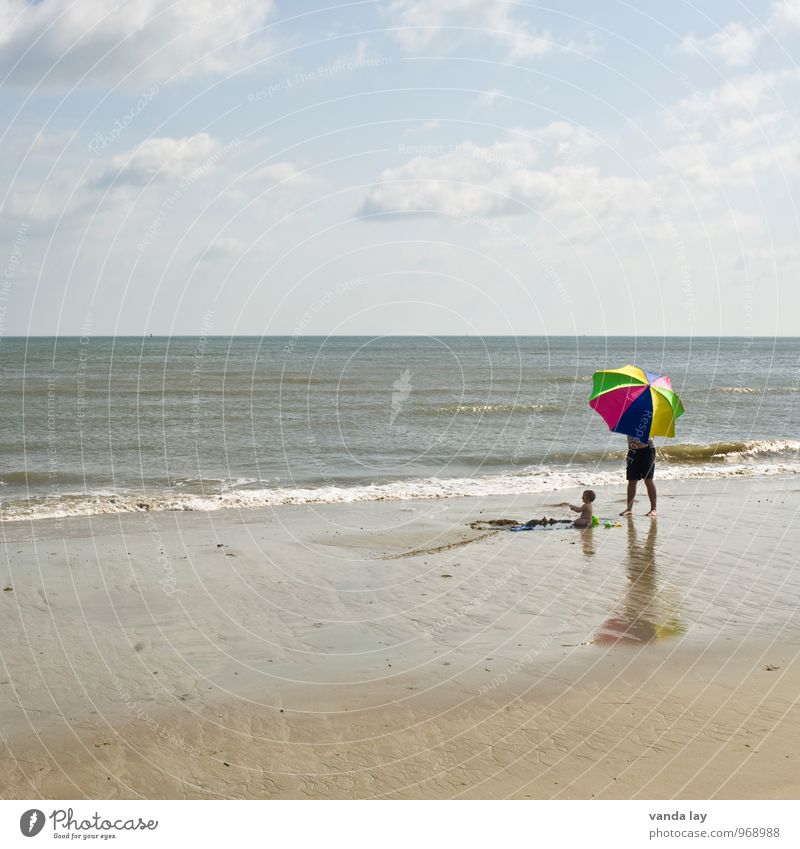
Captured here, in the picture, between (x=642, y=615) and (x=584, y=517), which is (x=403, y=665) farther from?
(x=584, y=517)

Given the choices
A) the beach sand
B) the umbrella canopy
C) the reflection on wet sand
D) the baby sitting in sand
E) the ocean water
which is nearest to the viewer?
the beach sand

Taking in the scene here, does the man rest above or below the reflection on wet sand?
above

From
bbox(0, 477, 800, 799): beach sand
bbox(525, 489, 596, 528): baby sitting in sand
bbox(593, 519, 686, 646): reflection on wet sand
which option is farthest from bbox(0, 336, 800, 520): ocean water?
bbox(593, 519, 686, 646): reflection on wet sand

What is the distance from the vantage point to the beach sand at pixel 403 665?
235 inches

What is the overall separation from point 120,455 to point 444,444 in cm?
929

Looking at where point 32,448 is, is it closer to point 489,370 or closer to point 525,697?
point 525,697

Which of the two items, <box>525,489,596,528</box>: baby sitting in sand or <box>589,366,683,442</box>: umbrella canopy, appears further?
<box>589,366,683,442</box>: umbrella canopy

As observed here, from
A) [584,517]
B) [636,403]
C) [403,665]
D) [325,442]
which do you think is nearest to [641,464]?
[636,403]

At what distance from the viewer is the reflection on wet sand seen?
8.79 m

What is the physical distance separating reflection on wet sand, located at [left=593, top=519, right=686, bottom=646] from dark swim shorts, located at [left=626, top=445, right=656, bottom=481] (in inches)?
163

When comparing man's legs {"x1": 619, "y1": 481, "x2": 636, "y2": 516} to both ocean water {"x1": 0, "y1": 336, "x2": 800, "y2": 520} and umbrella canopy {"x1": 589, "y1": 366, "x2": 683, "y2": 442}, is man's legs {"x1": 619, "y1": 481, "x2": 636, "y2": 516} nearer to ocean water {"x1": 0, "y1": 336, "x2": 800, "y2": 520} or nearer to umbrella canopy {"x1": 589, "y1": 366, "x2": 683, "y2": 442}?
umbrella canopy {"x1": 589, "y1": 366, "x2": 683, "y2": 442}

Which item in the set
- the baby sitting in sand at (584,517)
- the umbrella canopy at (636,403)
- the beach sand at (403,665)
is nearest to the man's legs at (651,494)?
the umbrella canopy at (636,403)
